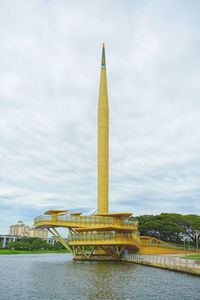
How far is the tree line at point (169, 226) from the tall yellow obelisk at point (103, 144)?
19.4 metres

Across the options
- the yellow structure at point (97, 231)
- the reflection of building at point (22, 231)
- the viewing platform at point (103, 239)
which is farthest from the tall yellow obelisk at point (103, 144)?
the reflection of building at point (22, 231)

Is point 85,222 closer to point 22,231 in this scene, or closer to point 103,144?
point 103,144

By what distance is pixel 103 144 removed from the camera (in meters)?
52.6

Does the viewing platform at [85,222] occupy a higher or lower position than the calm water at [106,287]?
higher

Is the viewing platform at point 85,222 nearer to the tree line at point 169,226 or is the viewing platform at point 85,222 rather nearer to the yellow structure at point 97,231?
the yellow structure at point 97,231

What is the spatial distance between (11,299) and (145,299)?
708cm

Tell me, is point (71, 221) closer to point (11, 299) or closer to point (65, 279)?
point (65, 279)

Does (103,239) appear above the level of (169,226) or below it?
below

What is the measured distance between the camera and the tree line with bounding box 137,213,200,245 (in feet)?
→ 211

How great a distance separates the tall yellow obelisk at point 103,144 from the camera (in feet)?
164

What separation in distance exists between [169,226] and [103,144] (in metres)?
25.3

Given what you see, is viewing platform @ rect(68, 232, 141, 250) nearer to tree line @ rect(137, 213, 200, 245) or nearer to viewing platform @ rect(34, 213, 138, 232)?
viewing platform @ rect(34, 213, 138, 232)

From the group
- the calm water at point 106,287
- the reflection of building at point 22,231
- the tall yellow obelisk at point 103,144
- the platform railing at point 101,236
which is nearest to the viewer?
the calm water at point 106,287

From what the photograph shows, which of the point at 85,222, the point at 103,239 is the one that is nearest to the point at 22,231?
the point at 85,222
